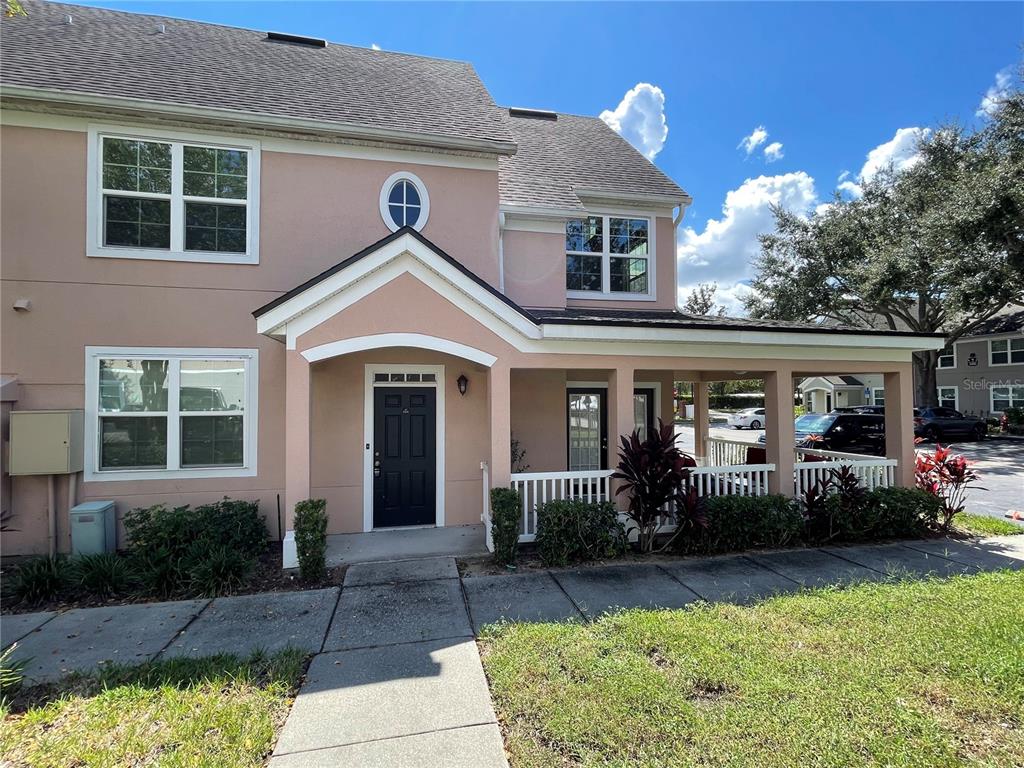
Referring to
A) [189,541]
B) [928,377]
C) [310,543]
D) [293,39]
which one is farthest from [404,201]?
[928,377]

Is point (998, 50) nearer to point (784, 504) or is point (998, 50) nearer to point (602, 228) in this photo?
point (602, 228)

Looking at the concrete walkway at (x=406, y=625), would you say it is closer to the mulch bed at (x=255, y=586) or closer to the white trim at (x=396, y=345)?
the mulch bed at (x=255, y=586)

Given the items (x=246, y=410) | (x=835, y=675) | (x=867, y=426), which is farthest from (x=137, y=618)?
(x=867, y=426)

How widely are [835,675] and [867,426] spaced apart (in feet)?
54.4

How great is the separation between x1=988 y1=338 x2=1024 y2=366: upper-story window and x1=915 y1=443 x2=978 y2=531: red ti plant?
26174mm

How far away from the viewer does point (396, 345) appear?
6277mm

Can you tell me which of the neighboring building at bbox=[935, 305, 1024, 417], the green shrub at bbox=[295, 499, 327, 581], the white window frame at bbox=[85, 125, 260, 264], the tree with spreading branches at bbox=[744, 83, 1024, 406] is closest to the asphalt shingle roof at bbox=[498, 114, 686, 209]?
the white window frame at bbox=[85, 125, 260, 264]

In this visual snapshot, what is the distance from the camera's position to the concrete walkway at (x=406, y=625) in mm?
3047

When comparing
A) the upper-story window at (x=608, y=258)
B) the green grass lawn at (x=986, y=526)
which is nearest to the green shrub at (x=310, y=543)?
the upper-story window at (x=608, y=258)

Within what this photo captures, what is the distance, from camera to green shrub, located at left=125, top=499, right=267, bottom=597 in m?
5.32

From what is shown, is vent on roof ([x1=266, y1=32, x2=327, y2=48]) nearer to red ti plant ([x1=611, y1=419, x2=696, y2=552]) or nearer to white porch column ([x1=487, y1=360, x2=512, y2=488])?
white porch column ([x1=487, y1=360, x2=512, y2=488])

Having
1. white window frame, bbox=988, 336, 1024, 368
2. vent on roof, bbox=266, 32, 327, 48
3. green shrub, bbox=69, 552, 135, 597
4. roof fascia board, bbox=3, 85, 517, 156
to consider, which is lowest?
green shrub, bbox=69, 552, 135, 597

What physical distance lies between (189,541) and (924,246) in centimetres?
2791

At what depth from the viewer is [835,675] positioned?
11.6ft
